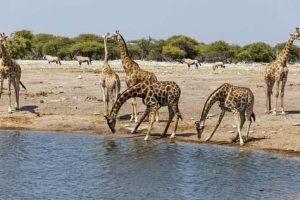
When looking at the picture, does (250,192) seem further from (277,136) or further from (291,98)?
(291,98)

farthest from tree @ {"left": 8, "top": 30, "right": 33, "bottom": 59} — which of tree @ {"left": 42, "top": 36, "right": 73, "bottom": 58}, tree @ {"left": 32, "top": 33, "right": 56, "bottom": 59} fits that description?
tree @ {"left": 42, "top": 36, "right": 73, "bottom": 58}

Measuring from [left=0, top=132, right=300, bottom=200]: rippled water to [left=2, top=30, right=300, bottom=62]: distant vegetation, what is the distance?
5236cm

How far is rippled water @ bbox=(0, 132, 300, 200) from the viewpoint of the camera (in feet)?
40.9

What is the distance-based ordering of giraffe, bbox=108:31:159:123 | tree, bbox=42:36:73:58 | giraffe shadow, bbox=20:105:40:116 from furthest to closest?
tree, bbox=42:36:73:58
giraffe shadow, bbox=20:105:40:116
giraffe, bbox=108:31:159:123

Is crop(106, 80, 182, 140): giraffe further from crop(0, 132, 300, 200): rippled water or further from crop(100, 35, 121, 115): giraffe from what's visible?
crop(100, 35, 121, 115): giraffe

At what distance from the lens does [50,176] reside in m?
13.8

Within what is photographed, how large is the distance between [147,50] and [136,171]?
74.5m

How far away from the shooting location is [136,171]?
1441 centimetres

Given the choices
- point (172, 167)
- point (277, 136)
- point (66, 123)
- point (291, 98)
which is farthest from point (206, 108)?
point (291, 98)

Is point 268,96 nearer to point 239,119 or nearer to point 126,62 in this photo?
point 126,62

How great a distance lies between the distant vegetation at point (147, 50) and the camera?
250 feet

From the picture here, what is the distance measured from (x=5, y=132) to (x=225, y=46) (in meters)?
71.7

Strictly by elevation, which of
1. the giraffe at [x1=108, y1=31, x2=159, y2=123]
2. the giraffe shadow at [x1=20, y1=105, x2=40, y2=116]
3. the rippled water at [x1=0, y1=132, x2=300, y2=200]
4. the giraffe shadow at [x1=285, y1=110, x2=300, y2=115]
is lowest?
the rippled water at [x1=0, y1=132, x2=300, y2=200]

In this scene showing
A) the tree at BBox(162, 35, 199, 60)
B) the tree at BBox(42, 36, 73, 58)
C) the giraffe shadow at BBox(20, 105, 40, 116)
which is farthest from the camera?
the tree at BBox(162, 35, 199, 60)
